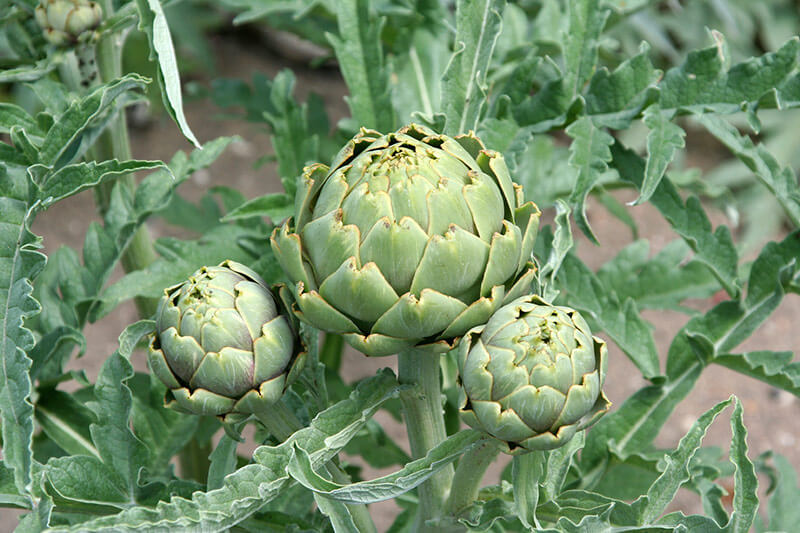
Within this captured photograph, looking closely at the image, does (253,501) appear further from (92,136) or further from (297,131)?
Answer: (297,131)

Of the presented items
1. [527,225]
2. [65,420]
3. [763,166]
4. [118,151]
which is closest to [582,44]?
[763,166]

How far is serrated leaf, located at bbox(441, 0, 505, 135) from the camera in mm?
811

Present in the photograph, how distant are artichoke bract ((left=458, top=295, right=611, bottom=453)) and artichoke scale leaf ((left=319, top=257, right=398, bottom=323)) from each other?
0.07 metres

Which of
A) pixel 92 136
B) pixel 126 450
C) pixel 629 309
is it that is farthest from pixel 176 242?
pixel 629 309

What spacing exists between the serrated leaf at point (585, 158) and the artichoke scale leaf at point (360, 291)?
0.85 feet

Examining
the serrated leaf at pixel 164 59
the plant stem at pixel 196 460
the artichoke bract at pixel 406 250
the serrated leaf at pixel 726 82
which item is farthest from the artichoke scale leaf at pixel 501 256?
the plant stem at pixel 196 460

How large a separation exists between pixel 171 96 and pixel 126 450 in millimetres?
306

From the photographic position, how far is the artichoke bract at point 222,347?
0.63m

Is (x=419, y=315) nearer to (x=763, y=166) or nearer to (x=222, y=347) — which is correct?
(x=222, y=347)

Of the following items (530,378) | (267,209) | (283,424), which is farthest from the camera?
(267,209)

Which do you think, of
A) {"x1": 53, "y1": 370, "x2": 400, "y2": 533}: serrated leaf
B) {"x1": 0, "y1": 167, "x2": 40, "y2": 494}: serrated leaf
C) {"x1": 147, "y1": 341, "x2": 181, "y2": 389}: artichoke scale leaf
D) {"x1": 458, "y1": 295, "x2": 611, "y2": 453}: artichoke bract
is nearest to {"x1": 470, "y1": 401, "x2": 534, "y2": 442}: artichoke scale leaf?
{"x1": 458, "y1": 295, "x2": 611, "y2": 453}: artichoke bract

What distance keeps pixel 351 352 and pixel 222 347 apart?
170 centimetres

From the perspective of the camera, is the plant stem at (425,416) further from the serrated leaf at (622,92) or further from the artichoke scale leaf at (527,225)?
the serrated leaf at (622,92)

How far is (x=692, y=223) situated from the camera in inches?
Result: 36.1
